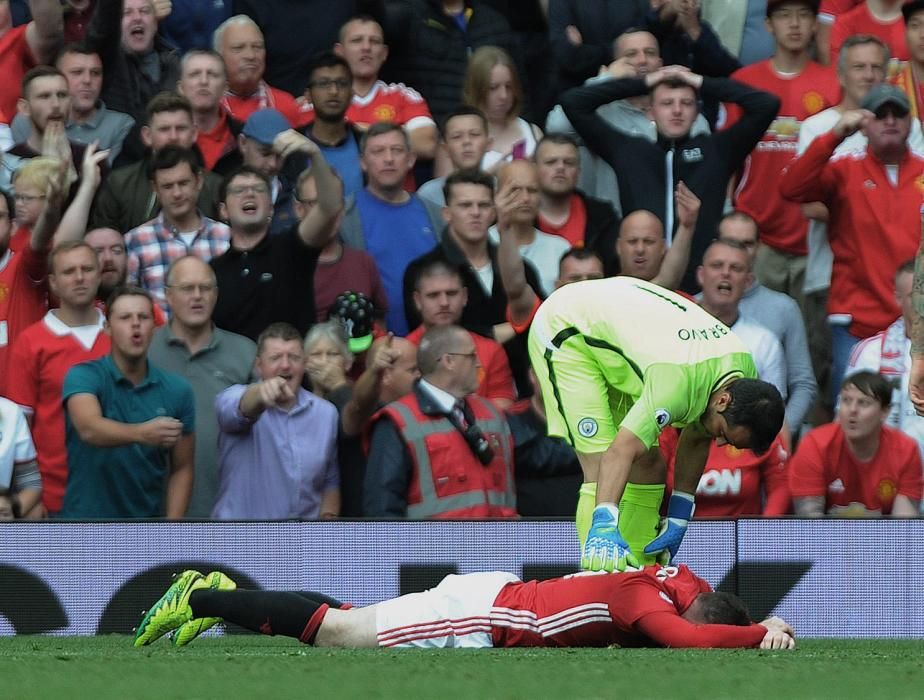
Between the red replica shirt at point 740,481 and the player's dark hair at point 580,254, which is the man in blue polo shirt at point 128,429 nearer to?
the player's dark hair at point 580,254

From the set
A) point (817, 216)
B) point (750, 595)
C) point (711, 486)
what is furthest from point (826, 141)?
point (750, 595)

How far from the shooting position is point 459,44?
38.3 ft

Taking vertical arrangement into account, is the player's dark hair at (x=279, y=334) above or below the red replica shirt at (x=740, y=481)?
above

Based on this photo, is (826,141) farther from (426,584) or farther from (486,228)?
(426,584)

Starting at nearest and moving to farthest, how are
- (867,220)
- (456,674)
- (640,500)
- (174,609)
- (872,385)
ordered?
1. (456,674)
2. (174,609)
3. (640,500)
4. (872,385)
5. (867,220)

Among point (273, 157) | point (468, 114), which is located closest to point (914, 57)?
point (468, 114)

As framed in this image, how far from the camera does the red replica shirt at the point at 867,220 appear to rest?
10.2 metres

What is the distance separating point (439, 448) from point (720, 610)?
2254mm

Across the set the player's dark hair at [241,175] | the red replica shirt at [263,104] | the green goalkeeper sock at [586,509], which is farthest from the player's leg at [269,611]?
the red replica shirt at [263,104]

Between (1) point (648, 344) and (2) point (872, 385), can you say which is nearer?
(1) point (648, 344)

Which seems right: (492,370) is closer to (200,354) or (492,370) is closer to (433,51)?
(200,354)

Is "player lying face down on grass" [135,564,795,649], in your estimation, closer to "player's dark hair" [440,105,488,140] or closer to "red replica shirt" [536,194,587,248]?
"red replica shirt" [536,194,587,248]

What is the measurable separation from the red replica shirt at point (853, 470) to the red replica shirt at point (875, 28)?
330 centimetres

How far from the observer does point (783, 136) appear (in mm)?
10953
